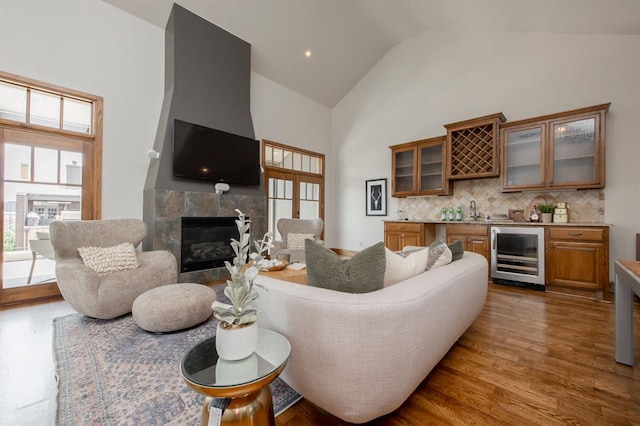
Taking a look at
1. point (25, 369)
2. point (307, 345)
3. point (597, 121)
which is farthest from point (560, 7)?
point (25, 369)

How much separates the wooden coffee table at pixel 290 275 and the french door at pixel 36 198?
2730 mm

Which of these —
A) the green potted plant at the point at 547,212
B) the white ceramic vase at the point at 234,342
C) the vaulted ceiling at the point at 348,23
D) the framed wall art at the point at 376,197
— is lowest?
the white ceramic vase at the point at 234,342

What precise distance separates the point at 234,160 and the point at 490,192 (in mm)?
4152

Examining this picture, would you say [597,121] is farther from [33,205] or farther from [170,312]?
[33,205]

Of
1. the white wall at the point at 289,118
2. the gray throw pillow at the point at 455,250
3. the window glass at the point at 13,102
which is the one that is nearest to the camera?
the gray throw pillow at the point at 455,250

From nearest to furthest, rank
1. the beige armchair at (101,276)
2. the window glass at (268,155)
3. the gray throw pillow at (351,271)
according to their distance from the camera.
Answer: the gray throw pillow at (351,271) < the beige armchair at (101,276) < the window glass at (268,155)

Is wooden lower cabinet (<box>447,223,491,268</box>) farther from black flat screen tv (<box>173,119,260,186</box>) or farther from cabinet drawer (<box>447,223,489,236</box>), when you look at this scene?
black flat screen tv (<box>173,119,260,186</box>)

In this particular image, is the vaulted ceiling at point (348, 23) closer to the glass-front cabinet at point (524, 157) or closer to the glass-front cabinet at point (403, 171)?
the glass-front cabinet at point (524, 157)

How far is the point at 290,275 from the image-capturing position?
2404 mm

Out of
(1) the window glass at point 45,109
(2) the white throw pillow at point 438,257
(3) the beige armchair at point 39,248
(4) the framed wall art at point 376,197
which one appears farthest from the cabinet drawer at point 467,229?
(1) the window glass at point 45,109

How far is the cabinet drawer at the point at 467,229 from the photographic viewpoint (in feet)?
12.5

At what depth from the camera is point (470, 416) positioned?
1.27 m

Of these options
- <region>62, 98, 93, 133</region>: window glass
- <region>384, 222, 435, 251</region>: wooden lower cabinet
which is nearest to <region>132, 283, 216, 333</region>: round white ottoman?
<region>62, 98, 93, 133</region>: window glass

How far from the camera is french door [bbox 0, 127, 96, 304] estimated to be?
295cm
